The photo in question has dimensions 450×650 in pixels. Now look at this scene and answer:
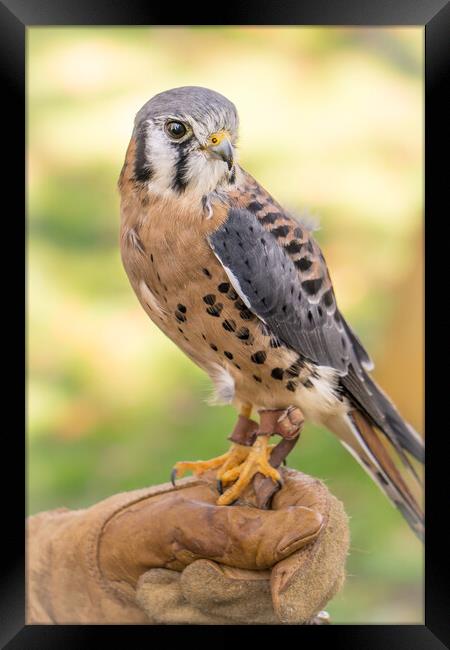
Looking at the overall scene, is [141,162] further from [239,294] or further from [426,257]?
[426,257]

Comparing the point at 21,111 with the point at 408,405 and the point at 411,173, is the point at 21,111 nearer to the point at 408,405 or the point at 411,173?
the point at 411,173

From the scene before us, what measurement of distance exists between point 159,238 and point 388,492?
0.95m

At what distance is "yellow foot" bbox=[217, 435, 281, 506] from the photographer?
2.26 metres

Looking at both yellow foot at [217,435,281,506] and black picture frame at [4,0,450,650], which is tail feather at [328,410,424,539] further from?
yellow foot at [217,435,281,506]

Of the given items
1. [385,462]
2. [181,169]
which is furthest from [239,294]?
[385,462]

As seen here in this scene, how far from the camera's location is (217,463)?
2.41m

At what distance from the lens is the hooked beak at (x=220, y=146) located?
2.03 meters

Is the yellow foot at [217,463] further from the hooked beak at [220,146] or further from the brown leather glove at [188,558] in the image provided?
the hooked beak at [220,146]

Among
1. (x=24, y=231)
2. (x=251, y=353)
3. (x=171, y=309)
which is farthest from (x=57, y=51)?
(x=251, y=353)

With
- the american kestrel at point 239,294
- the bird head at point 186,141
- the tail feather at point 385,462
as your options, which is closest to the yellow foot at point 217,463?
the american kestrel at point 239,294

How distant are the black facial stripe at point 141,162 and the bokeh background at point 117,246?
15 cm

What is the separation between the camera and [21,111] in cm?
232

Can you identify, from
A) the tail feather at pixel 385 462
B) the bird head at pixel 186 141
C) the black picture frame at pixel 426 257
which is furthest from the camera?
the tail feather at pixel 385 462

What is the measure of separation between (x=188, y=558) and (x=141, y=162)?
0.99 m
